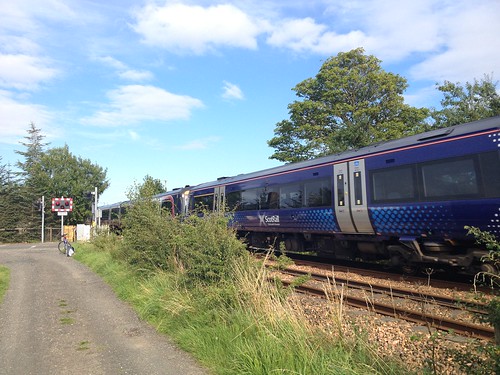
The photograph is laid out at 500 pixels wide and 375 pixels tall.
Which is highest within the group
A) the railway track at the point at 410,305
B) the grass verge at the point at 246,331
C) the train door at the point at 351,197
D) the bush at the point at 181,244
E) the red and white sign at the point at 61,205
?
the red and white sign at the point at 61,205

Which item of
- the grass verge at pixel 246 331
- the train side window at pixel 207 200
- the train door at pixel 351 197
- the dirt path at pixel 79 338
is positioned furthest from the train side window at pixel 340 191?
the train side window at pixel 207 200

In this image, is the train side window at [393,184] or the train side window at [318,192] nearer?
the train side window at [393,184]

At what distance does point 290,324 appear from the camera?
470 centimetres

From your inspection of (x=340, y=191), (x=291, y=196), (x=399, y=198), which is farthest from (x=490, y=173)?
(x=291, y=196)

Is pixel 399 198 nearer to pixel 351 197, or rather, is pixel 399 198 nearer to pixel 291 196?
pixel 351 197

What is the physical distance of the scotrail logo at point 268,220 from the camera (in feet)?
49.1

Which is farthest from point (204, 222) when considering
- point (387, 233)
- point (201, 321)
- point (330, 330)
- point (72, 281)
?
point (72, 281)

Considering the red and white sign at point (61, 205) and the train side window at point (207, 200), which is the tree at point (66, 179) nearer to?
the red and white sign at point (61, 205)

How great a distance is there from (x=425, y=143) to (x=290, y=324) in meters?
6.56

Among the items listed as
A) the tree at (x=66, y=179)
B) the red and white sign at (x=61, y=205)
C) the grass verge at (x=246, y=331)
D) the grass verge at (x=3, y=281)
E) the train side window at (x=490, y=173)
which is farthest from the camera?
the tree at (x=66, y=179)

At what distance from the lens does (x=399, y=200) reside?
10.0 metres

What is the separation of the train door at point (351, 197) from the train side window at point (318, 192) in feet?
1.18

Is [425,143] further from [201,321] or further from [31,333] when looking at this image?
[31,333]

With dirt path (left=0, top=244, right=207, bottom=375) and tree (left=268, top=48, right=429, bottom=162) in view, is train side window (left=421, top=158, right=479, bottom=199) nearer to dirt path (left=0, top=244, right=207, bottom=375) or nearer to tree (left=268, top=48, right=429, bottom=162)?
dirt path (left=0, top=244, right=207, bottom=375)
